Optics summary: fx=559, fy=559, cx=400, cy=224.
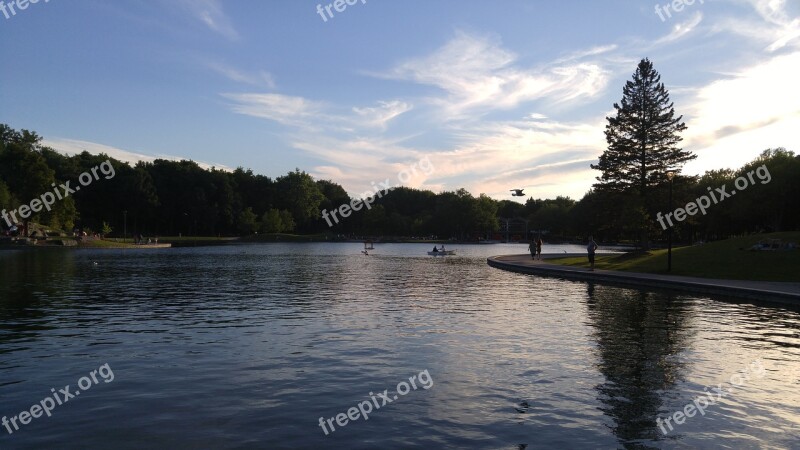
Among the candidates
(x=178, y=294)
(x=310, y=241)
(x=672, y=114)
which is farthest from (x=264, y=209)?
(x=178, y=294)

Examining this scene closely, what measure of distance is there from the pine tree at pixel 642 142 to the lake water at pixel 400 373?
35.8 meters

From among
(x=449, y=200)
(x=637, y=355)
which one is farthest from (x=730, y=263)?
(x=449, y=200)

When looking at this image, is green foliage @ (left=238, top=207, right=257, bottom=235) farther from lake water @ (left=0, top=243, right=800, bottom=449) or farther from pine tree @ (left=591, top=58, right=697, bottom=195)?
lake water @ (left=0, top=243, right=800, bottom=449)

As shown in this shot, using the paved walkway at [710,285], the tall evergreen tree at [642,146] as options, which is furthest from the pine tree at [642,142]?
the paved walkway at [710,285]

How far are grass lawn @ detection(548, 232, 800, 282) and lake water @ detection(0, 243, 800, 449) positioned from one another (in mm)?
10608

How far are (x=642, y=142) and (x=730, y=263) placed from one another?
24.1 m

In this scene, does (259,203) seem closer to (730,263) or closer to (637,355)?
(730,263)

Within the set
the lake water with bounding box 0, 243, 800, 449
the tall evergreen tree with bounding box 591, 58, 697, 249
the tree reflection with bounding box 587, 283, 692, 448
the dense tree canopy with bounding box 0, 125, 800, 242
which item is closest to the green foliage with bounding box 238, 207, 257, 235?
the dense tree canopy with bounding box 0, 125, 800, 242

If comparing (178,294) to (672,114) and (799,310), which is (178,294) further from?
(672,114)

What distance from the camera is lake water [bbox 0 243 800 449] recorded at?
8.73 metres

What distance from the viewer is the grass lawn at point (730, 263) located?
33.5 meters

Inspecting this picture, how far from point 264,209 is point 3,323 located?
169306 millimetres

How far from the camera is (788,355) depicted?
1445cm

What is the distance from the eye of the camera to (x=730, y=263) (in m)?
37.3
